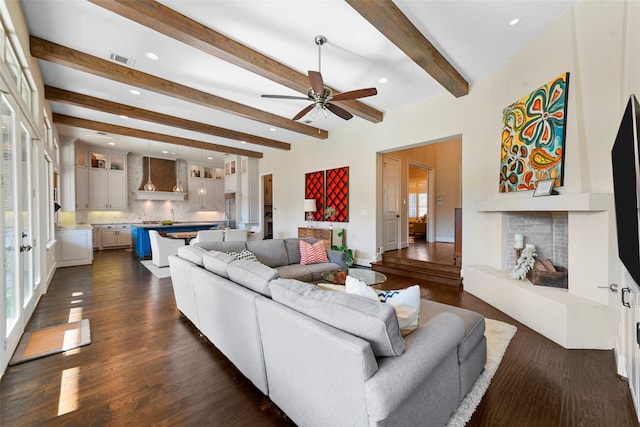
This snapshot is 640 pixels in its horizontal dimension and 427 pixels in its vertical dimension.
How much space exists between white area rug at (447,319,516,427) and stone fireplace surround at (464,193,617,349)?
358 mm

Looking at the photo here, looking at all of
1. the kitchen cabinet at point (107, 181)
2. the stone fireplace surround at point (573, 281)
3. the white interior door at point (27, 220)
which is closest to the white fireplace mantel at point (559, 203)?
the stone fireplace surround at point (573, 281)

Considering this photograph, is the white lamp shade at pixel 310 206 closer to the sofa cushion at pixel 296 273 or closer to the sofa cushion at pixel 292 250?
the sofa cushion at pixel 292 250

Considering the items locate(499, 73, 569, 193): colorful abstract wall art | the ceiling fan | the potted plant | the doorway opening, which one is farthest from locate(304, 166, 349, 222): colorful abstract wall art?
locate(499, 73, 569, 193): colorful abstract wall art

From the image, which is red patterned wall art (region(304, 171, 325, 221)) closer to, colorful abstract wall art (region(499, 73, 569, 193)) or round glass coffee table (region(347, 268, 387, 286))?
round glass coffee table (region(347, 268, 387, 286))

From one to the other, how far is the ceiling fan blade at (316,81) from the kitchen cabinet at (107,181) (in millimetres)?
8426

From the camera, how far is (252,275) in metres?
1.97

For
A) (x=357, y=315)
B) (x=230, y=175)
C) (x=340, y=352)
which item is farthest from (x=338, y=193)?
(x=340, y=352)

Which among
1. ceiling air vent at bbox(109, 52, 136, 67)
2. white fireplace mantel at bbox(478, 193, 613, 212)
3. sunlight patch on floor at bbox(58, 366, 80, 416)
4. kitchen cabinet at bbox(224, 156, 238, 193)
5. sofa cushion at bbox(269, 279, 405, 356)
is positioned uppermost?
ceiling air vent at bbox(109, 52, 136, 67)

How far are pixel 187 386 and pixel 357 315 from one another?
1.54 m

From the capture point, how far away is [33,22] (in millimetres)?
2861

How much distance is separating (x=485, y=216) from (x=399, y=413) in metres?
3.77

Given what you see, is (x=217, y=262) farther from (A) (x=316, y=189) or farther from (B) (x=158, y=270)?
(A) (x=316, y=189)

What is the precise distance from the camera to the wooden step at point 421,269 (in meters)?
4.65

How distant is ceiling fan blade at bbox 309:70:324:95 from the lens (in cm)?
300
